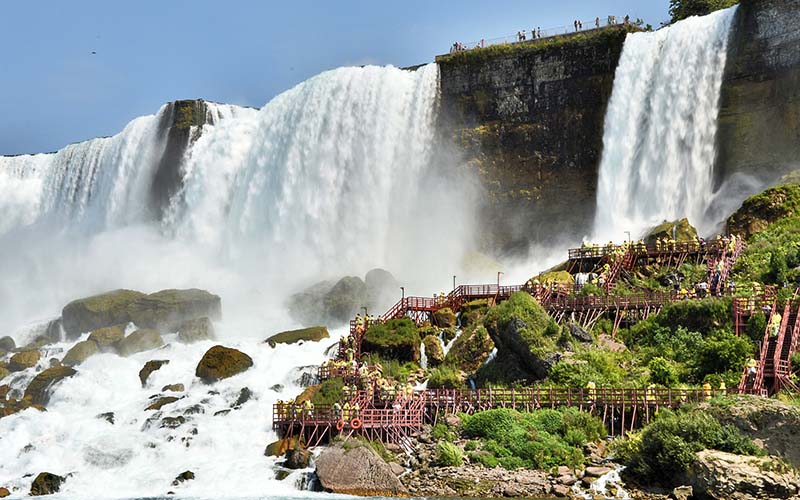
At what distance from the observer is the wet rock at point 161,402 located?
37281mm

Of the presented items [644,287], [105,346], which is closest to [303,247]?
[105,346]

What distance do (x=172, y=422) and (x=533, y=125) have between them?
30202 millimetres

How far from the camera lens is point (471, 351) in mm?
37406

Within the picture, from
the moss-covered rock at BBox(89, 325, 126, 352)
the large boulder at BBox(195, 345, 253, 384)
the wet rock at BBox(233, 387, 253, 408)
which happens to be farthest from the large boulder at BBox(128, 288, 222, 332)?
the wet rock at BBox(233, 387, 253, 408)

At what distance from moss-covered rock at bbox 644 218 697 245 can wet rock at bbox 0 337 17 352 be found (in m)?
34.3

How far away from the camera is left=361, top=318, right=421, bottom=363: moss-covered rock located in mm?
38844

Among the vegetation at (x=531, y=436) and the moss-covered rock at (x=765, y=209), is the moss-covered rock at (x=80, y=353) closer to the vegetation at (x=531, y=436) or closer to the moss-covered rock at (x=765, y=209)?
the vegetation at (x=531, y=436)

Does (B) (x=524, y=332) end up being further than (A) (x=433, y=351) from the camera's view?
No

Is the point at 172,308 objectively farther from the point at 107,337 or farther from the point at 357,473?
the point at 357,473

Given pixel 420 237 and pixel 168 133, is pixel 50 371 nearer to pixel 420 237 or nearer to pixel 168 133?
pixel 420 237

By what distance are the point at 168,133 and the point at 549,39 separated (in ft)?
103

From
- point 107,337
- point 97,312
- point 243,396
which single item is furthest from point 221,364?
point 97,312

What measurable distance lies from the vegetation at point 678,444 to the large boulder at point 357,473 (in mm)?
6480

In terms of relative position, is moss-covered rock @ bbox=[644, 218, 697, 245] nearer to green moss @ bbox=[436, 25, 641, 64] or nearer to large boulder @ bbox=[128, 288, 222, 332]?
green moss @ bbox=[436, 25, 641, 64]
